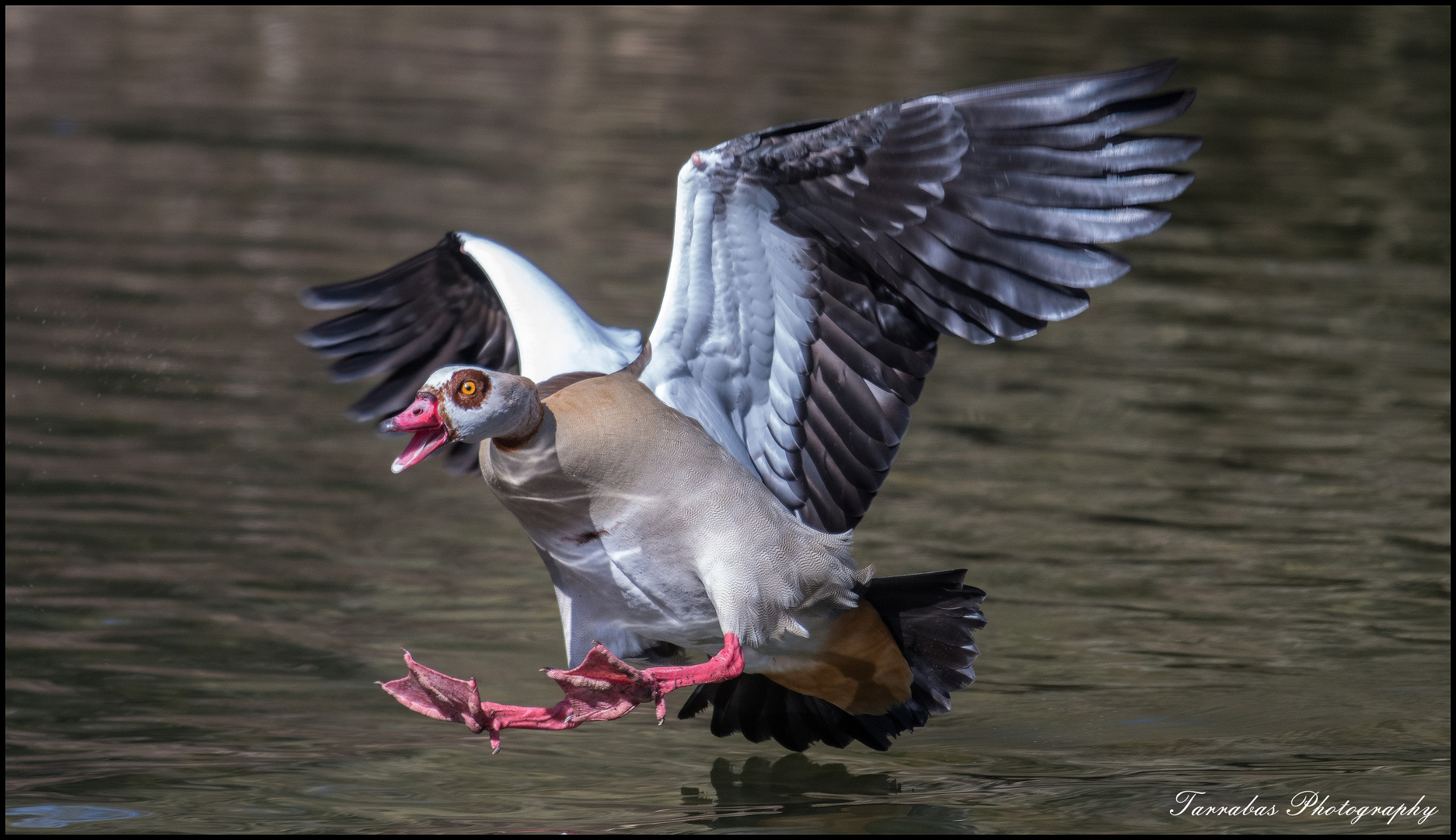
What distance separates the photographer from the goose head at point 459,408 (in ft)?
13.9

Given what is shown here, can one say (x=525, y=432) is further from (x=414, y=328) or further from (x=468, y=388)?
(x=414, y=328)

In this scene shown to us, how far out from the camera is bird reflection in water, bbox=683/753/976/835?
454 centimetres

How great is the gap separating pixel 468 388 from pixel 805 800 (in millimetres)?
1515

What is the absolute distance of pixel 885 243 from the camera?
14.3 feet

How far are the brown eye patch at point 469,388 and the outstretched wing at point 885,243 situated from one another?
1.86 ft

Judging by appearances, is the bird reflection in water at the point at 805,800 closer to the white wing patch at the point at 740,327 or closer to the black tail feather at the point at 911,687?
the black tail feather at the point at 911,687

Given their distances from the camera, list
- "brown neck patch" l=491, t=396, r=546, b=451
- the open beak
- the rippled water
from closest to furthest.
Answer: the open beak → "brown neck patch" l=491, t=396, r=546, b=451 → the rippled water

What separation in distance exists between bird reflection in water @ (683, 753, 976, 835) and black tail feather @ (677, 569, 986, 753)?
0.09m

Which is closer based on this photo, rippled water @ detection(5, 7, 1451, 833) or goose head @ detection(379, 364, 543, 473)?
goose head @ detection(379, 364, 543, 473)

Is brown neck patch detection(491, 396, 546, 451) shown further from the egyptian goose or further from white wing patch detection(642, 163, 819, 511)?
white wing patch detection(642, 163, 819, 511)

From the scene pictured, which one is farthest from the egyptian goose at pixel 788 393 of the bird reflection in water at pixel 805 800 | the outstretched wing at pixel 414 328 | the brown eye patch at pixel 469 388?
the outstretched wing at pixel 414 328

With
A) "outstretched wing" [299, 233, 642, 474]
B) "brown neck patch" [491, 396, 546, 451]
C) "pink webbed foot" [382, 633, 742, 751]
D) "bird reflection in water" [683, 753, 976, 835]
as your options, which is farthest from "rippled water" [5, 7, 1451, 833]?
"brown neck patch" [491, 396, 546, 451]

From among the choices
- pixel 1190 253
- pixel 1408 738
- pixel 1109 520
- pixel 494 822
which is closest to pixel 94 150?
pixel 1190 253

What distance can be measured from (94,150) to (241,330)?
4.72 meters
